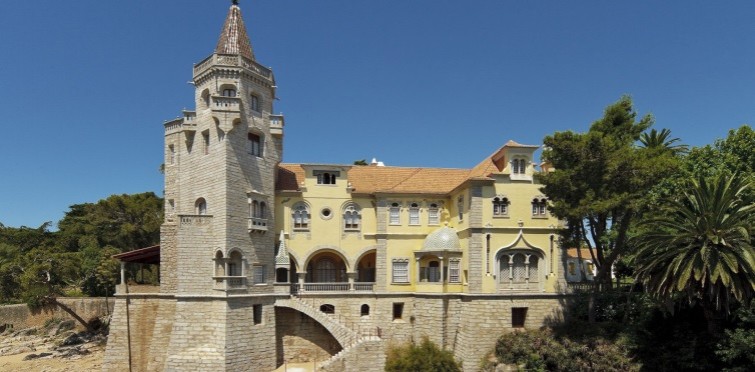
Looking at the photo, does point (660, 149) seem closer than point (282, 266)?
Yes

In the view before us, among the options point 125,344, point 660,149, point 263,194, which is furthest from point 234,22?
point 660,149

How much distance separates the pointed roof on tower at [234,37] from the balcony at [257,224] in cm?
1111

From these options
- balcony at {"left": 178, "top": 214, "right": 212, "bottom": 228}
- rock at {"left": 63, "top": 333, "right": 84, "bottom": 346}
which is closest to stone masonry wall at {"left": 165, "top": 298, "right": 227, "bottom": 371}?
balcony at {"left": 178, "top": 214, "right": 212, "bottom": 228}

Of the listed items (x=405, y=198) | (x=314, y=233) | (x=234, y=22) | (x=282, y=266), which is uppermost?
(x=234, y=22)

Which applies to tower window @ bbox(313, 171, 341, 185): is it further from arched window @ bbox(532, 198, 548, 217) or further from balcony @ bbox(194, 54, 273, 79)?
arched window @ bbox(532, 198, 548, 217)

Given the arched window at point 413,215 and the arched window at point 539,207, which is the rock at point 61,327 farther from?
the arched window at point 539,207

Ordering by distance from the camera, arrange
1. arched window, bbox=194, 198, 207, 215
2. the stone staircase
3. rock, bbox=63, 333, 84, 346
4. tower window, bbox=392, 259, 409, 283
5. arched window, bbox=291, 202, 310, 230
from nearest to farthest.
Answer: the stone staircase < arched window, bbox=194, 198, 207, 215 < tower window, bbox=392, 259, 409, 283 < arched window, bbox=291, 202, 310, 230 < rock, bbox=63, 333, 84, 346

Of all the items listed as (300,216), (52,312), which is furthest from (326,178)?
(52,312)

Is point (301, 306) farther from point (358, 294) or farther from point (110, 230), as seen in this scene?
point (110, 230)

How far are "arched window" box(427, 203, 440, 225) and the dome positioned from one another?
4.90 feet

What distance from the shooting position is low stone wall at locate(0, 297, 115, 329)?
152ft

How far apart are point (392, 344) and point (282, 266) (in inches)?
370

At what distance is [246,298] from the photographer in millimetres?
29562

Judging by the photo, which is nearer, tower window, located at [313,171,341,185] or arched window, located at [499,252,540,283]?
arched window, located at [499,252,540,283]
